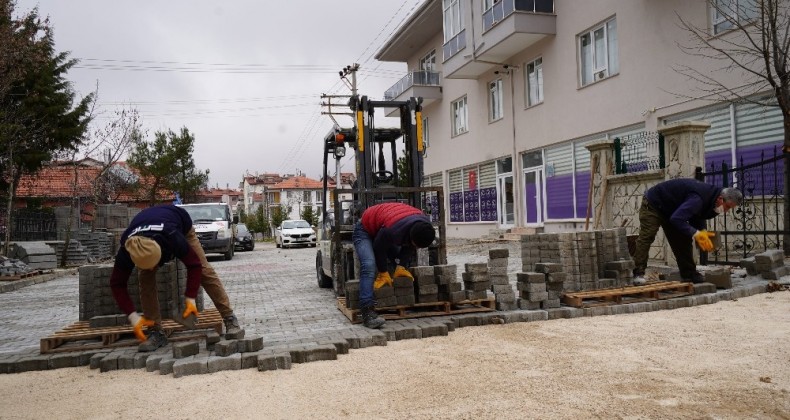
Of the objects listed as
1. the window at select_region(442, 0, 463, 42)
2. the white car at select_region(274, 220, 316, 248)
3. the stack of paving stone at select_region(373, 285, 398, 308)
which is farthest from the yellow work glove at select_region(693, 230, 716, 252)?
the white car at select_region(274, 220, 316, 248)

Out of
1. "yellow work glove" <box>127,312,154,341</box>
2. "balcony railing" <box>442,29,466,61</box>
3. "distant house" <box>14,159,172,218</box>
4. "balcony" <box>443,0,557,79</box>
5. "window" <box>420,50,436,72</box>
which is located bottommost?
"yellow work glove" <box>127,312,154,341</box>

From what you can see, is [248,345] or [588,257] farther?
[588,257]

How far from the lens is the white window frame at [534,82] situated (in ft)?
63.3

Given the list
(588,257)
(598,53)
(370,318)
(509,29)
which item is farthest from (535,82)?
(370,318)

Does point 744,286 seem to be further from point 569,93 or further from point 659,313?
point 569,93

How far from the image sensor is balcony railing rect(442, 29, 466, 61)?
72.4ft

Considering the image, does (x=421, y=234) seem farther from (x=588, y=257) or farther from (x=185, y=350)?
(x=588, y=257)

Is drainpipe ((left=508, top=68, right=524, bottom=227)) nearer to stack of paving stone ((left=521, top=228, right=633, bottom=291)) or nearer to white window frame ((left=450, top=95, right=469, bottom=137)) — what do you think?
white window frame ((left=450, top=95, right=469, bottom=137))

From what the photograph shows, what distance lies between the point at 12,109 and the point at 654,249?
19.3m

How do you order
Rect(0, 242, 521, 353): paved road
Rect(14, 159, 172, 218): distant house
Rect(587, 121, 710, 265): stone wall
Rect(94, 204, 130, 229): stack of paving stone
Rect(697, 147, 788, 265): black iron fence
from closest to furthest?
Rect(0, 242, 521, 353): paved road
Rect(587, 121, 710, 265): stone wall
Rect(697, 147, 788, 265): black iron fence
Rect(94, 204, 130, 229): stack of paving stone
Rect(14, 159, 172, 218): distant house

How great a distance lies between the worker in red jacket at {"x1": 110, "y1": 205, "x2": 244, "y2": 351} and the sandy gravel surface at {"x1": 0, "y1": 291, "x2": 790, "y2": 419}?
2.24 ft

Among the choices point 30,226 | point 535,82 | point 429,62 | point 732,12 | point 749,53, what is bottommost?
point 30,226

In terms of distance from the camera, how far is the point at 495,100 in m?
22.4

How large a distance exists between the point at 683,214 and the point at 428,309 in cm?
358
